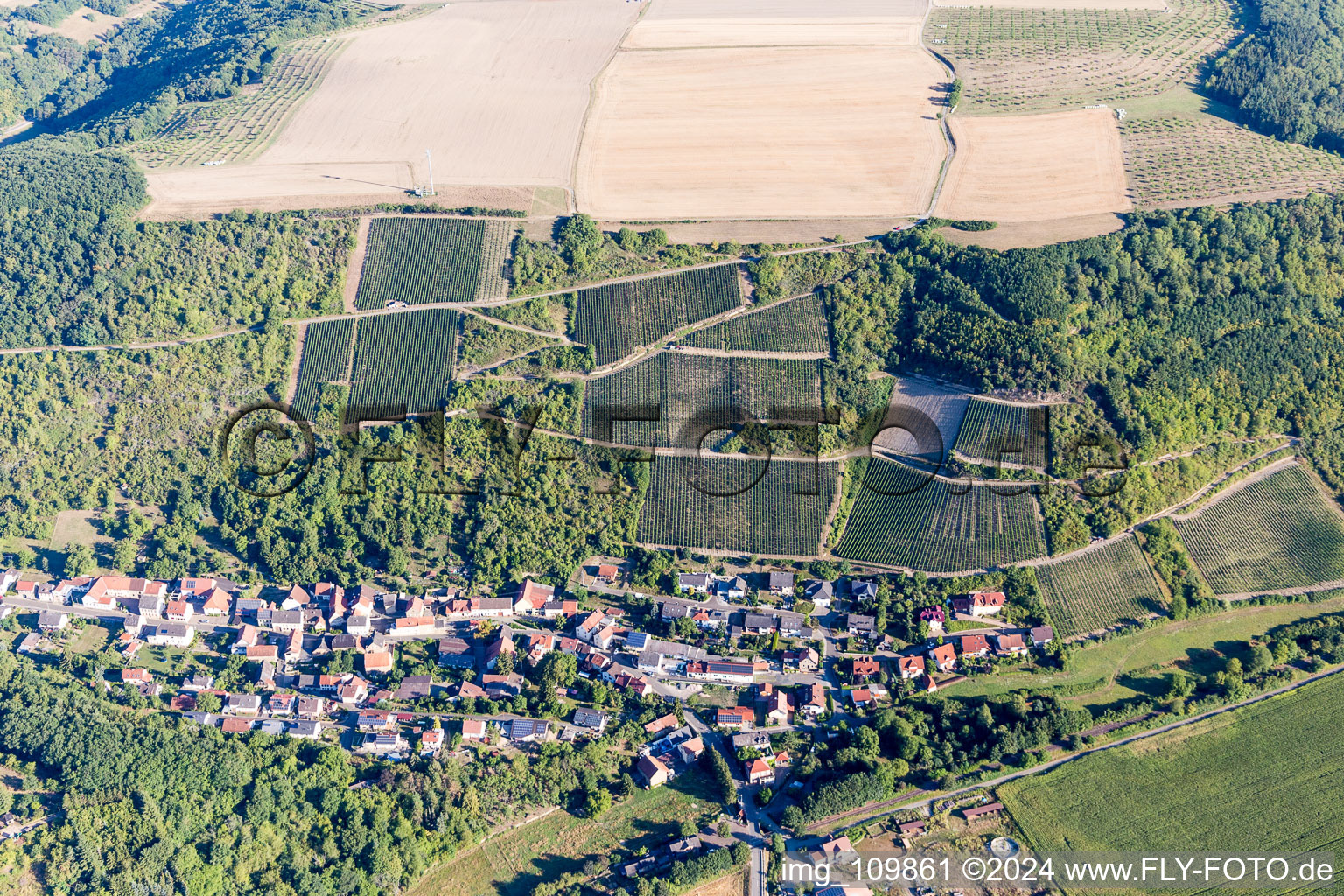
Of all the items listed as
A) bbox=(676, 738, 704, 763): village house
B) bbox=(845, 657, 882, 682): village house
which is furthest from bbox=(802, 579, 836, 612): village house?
bbox=(676, 738, 704, 763): village house

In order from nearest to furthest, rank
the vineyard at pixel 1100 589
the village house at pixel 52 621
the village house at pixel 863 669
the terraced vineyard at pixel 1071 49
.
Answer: the village house at pixel 863 669 → the vineyard at pixel 1100 589 → the village house at pixel 52 621 → the terraced vineyard at pixel 1071 49

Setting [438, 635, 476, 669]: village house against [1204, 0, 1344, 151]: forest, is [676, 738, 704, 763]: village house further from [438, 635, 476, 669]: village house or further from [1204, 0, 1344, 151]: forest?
[1204, 0, 1344, 151]: forest

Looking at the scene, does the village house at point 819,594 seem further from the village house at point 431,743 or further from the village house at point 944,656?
the village house at point 431,743

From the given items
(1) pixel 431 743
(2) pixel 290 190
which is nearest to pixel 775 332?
(1) pixel 431 743

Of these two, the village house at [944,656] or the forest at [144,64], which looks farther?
the forest at [144,64]

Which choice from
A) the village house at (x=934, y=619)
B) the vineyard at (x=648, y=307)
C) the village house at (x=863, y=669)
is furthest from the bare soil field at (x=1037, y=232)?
the village house at (x=863, y=669)

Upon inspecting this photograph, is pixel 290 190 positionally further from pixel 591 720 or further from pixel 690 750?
pixel 690 750

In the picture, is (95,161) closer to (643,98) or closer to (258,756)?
(643,98)
